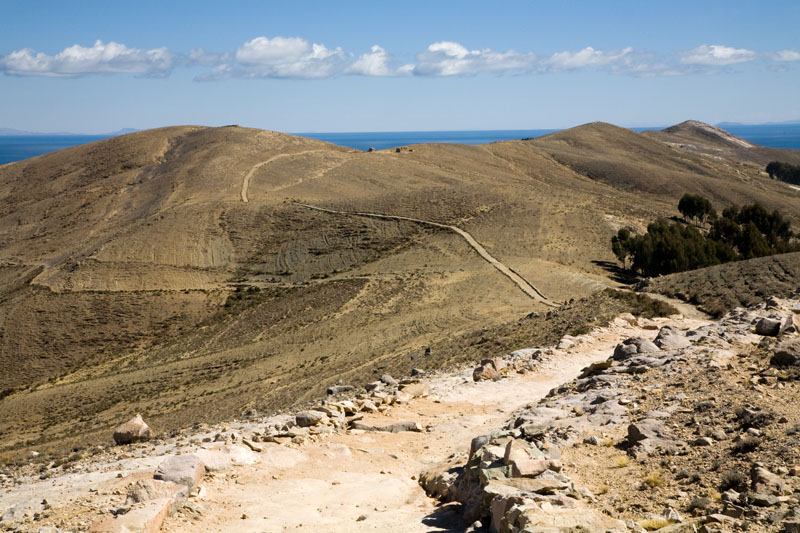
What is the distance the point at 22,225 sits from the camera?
75875 millimetres

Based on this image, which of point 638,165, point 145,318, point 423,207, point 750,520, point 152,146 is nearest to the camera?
point 750,520

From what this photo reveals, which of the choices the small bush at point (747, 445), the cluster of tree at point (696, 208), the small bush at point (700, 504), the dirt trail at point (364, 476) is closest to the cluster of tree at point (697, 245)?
the cluster of tree at point (696, 208)

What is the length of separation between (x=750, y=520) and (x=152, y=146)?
10099 cm

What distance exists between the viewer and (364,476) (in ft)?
40.7

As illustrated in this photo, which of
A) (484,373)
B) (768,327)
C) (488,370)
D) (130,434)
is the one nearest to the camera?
(768,327)

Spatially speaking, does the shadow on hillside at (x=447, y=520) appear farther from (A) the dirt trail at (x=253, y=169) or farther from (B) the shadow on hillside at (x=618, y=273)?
(A) the dirt trail at (x=253, y=169)

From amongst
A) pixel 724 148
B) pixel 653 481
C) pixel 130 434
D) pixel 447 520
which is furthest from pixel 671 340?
pixel 724 148

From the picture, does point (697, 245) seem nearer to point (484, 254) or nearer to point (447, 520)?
point (484, 254)

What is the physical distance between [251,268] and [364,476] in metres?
43.1

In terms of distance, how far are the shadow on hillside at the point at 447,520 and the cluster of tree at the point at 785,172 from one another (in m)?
142

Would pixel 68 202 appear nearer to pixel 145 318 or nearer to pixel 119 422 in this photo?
pixel 145 318

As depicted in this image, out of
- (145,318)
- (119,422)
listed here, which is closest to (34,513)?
(119,422)

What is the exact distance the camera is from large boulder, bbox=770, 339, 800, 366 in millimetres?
12719

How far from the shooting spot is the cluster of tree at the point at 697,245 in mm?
43031
